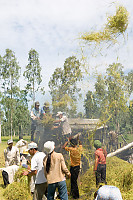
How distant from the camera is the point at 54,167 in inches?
147

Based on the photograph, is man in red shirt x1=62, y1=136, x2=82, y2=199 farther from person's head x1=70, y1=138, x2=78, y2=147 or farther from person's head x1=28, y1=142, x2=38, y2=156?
person's head x1=28, y1=142, x2=38, y2=156

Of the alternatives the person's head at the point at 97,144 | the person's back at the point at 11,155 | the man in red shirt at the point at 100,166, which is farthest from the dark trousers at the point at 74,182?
the person's back at the point at 11,155

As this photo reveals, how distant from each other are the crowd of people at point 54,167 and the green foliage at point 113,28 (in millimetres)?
2070

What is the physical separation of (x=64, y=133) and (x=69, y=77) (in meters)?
1.46

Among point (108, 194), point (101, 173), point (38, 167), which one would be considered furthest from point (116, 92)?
point (108, 194)

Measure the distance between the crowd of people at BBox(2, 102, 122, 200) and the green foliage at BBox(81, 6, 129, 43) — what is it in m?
2.07

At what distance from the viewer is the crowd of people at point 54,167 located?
12.2 feet

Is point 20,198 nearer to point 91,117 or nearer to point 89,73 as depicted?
point 91,117

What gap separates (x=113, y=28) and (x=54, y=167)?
333 centimetres

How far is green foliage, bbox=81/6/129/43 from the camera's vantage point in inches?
182

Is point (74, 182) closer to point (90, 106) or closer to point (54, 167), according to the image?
point (54, 167)

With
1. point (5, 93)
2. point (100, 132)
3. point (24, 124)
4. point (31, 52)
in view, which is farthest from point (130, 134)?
point (24, 124)

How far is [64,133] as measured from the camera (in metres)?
5.47

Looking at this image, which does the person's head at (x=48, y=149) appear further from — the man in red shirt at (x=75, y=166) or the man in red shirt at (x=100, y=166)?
the man in red shirt at (x=100, y=166)
